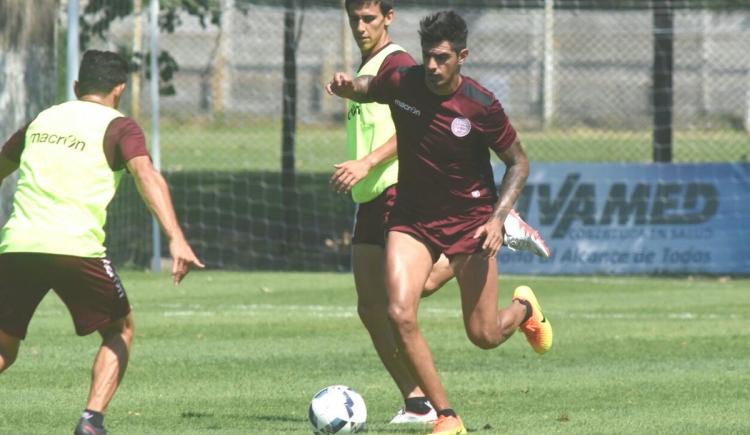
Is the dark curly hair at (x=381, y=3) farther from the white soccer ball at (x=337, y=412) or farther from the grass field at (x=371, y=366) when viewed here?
the grass field at (x=371, y=366)

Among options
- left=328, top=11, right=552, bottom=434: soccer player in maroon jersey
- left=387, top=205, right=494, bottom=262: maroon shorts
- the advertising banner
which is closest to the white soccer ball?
left=328, top=11, right=552, bottom=434: soccer player in maroon jersey

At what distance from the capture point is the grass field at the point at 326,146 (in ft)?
98.8

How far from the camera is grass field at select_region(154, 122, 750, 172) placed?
30.1 metres

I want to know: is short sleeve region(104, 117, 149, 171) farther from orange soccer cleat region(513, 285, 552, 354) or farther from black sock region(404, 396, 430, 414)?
orange soccer cleat region(513, 285, 552, 354)

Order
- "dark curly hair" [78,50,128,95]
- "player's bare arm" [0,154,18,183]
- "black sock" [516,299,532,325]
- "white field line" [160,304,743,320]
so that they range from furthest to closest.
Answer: "white field line" [160,304,743,320]
"black sock" [516,299,532,325]
"player's bare arm" [0,154,18,183]
"dark curly hair" [78,50,128,95]

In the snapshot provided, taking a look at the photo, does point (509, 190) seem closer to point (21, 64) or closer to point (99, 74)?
point (99, 74)

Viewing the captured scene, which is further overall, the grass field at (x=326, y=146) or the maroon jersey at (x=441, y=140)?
the grass field at (x=326, y=146)

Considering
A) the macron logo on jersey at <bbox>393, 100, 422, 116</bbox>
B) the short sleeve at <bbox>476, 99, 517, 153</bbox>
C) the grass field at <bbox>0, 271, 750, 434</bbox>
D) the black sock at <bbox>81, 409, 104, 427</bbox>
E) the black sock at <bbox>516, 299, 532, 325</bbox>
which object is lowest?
the grass field at <bbox>0, 271, 750, 434</bbox>

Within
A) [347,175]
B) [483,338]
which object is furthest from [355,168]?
[483,338]

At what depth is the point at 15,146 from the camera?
7594mm

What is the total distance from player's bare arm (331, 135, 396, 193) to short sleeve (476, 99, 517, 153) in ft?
2.15

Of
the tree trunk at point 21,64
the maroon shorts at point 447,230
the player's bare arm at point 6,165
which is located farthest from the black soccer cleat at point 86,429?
the tree trunk at point 21,64

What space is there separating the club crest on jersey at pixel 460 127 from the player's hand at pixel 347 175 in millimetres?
565

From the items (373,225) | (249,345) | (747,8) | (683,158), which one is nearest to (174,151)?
(683,158)
